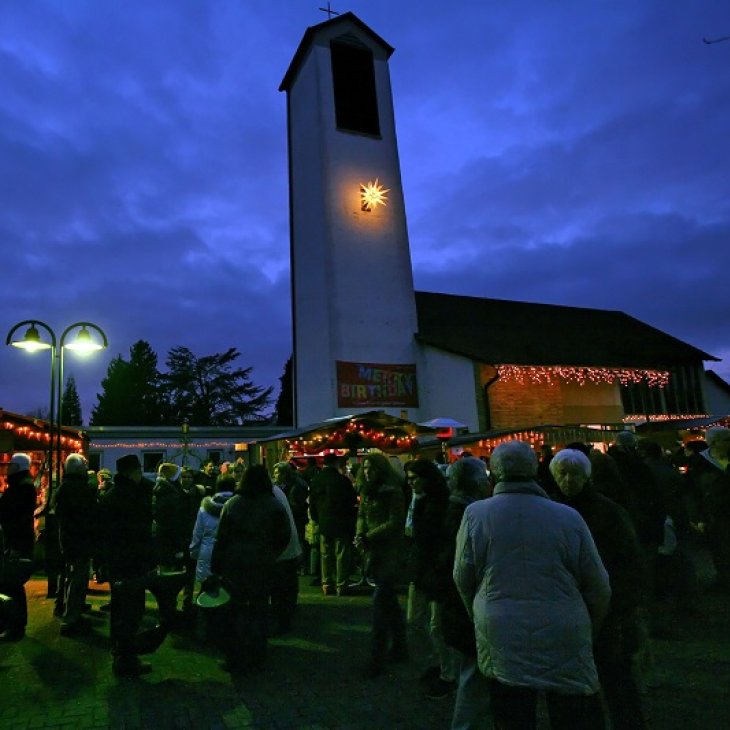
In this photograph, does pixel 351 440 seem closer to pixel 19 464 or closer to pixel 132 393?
pixel 19 464

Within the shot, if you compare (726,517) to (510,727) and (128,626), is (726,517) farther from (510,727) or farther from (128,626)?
(128,626)

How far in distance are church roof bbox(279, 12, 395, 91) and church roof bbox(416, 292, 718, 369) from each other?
38.7 ft

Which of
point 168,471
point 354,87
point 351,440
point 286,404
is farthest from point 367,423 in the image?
point 286,404

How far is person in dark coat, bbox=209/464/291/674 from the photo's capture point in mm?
5418

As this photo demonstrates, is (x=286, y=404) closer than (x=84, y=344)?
No

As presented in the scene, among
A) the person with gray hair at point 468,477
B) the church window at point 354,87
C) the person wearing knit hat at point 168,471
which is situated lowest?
the person with gray hair at point 468,477

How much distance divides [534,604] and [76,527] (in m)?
6.09

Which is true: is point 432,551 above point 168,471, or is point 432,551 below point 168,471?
below

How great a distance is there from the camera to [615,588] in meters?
3.38

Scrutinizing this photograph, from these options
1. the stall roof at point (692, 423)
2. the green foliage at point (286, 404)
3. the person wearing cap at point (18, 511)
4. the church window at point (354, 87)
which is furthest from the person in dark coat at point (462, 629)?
the green foliage at point (286, 404)

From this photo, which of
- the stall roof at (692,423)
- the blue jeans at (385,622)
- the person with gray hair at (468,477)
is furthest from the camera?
the stall roof at (692,423)

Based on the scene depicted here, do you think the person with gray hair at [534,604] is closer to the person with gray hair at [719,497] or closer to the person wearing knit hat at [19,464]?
the person with gray hair at [719,497]

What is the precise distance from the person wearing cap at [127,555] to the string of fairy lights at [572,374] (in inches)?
738

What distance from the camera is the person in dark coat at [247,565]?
542 centimetres
